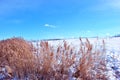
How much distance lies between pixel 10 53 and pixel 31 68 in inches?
54.7

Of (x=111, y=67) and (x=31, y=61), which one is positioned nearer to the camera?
(x=31, y=61)

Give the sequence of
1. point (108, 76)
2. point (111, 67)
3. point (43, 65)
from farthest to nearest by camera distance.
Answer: point (111, 67) < point (108, 76) < point (43, 65)

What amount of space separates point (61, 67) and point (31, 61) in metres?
0.69

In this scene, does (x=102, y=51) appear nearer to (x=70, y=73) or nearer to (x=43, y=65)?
(x=70, y=73)

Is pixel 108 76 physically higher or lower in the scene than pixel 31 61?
lower

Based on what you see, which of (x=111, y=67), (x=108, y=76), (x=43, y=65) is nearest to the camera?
(x=43, y=65)

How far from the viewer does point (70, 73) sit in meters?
6.13

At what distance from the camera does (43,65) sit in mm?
5938

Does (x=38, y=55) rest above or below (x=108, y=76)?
above

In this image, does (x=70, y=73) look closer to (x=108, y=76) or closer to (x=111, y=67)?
(x=108, y=76)

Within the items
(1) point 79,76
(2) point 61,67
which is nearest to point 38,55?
(2) point 61,67

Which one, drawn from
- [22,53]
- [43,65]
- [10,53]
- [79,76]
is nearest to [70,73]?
[79,76]

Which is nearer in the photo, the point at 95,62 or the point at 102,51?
the point at 95,62

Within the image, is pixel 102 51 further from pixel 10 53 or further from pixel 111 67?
pixel 10 53
